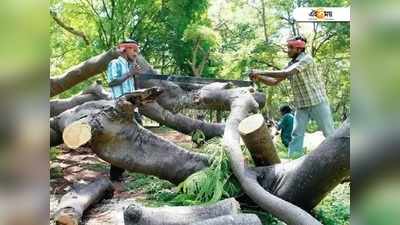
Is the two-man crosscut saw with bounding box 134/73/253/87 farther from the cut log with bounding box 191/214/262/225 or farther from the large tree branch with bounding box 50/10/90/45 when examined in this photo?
the cut log with bounding box 191/214/262/225

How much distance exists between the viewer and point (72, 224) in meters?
2.36

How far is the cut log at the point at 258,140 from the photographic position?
2689mm

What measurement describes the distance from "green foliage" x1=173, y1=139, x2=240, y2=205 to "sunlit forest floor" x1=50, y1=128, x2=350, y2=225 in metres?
0.13

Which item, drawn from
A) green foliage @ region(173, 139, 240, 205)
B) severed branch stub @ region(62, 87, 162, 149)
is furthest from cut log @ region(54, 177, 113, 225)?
green foliage @ region(173, 139, 240, 205)

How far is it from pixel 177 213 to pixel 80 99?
1509 mm

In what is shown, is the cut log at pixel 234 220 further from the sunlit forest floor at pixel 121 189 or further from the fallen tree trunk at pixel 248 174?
the sunlit forest floor at pixel 121 189

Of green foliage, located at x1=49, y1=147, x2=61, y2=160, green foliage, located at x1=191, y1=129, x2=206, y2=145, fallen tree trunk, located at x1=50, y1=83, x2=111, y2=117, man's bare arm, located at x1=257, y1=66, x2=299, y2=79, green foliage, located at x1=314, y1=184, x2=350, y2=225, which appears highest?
man's bare arm, located at x1=257, y1=66, x2=299, y2=79

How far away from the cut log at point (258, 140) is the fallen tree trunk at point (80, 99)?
0.95 meters

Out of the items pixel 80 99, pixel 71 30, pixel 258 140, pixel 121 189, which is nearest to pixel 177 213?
pixel 258 140

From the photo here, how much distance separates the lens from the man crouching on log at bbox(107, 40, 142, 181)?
2.82 m

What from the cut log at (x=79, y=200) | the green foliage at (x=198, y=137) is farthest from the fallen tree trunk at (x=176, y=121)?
the cut log at (x=79, y=200)

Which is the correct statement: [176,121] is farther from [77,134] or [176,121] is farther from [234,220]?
[234,220]
